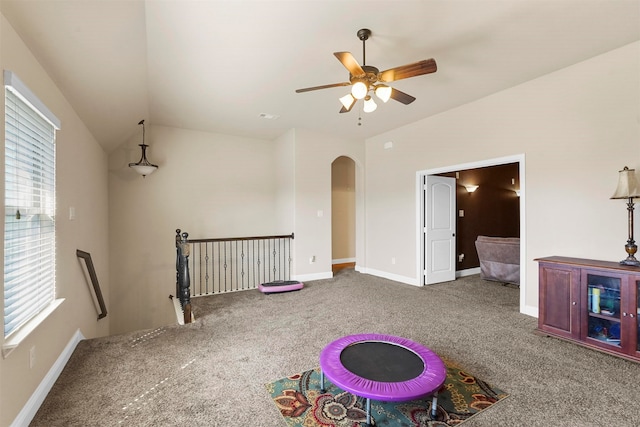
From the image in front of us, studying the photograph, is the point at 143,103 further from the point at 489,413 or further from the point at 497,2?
the point at 489,413

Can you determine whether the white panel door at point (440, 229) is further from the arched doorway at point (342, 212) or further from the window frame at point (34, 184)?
the window frame at point (34, 184)

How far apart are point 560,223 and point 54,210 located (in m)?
5.48

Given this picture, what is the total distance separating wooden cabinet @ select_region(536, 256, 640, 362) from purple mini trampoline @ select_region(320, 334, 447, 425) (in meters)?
1.96

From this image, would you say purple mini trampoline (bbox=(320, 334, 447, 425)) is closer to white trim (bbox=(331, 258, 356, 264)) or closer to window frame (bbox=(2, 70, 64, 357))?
window frame (bbox=(2, 70, 64, 357))

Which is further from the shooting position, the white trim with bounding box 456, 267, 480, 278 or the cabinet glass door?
the white trim with bounding box 456, 267, 480, 278

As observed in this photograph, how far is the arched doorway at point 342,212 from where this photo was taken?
8284 mm

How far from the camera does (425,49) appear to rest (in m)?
3.07

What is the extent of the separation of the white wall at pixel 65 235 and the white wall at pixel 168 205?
0.43 meters

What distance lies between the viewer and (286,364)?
106 inches

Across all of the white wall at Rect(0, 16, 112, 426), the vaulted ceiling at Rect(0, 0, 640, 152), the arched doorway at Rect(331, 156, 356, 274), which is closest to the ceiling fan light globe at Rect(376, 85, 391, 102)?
the vaulted ceiling at Rect(0, 0, 640, 152)

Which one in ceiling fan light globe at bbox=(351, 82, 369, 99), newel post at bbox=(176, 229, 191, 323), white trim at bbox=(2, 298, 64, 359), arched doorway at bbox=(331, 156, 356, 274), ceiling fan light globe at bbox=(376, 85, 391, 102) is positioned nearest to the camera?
white trim at bbox=(2, 298, 64, 359)

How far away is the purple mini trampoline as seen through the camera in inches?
71.5

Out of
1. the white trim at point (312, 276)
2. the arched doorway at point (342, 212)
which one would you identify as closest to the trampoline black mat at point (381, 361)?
the white trim at point (312, 276)

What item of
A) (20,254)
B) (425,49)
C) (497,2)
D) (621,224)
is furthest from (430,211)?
(20,254)
